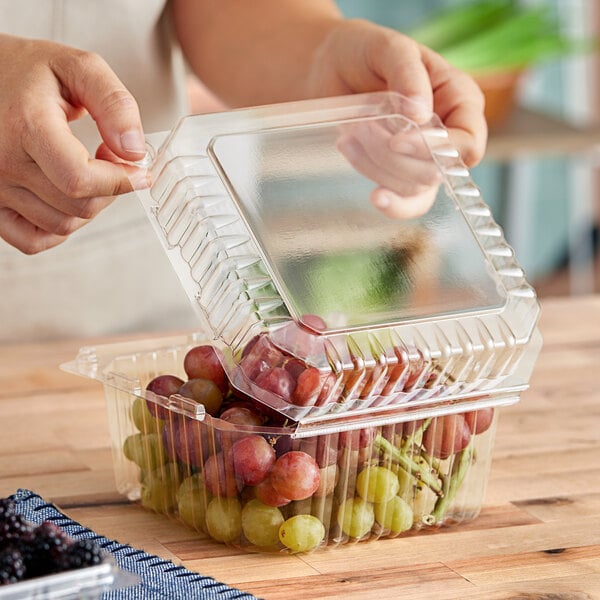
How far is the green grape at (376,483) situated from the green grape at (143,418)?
179 mm

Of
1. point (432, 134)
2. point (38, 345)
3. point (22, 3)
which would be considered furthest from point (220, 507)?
point (22, 3)

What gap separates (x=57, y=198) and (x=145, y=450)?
0.82ft

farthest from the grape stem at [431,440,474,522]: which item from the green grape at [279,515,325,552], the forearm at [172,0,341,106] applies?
the forearm at [172,0,341,106]

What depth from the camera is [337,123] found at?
1074 mm

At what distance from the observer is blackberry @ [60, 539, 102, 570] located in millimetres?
705

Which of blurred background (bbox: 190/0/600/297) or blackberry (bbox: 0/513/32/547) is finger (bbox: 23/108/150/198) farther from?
blurred background (bbox: 190/0/600/297)

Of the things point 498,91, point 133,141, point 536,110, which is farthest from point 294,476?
point 536,110

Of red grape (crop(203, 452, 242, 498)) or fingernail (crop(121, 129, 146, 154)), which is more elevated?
fingernail (crop(121, 129, 146, 154))

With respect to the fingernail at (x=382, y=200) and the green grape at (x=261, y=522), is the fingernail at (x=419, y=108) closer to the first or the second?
the fingernail at (x=382, y=200)

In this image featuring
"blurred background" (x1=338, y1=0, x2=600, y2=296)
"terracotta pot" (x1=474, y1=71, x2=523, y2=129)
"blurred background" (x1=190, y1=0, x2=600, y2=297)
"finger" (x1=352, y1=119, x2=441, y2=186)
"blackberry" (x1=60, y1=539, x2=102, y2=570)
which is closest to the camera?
"blackberry" (x1=60, y1=539, x2=102, y2=570)

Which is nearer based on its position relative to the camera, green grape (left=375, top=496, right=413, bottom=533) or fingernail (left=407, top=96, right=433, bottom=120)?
green grape (left=375, top=496, right=413, bottom=533)

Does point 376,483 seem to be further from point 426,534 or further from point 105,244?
point 105,244

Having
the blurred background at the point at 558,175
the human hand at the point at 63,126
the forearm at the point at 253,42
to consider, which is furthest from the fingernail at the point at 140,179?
the blurred background at the point at 558,175

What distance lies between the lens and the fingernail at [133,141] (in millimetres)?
947
